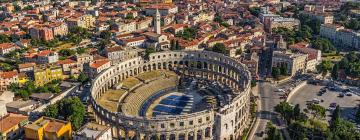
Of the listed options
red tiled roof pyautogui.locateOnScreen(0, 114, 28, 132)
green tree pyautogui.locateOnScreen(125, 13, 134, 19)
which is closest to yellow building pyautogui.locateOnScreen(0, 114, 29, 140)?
red tiled roof pyautogui.locateOnScreen(0, 114, 28, 132)

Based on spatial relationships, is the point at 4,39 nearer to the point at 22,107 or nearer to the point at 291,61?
the point at 22,107

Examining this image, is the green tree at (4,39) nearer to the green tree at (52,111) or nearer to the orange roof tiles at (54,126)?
the green tree at (52,111)

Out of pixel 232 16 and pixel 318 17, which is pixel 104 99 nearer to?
pixel 232 16

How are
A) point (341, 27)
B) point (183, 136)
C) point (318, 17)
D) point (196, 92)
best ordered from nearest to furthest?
point (183, 136), point (196, 92), point (341, 27), point (318, 17)

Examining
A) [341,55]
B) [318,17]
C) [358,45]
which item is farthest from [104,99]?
[318,17]

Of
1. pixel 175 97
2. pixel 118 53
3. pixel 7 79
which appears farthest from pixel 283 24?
pixel 7 79
